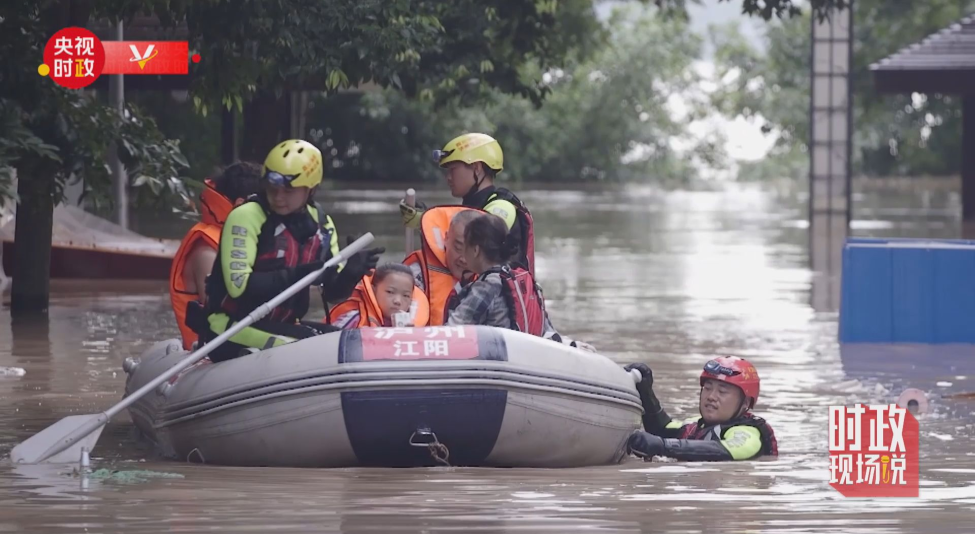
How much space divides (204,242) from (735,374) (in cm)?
281

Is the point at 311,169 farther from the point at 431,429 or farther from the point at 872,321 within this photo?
the point at 872,321

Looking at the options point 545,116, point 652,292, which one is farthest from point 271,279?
point 545,116

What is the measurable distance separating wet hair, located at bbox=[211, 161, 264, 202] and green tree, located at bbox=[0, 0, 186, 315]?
3.46 meters

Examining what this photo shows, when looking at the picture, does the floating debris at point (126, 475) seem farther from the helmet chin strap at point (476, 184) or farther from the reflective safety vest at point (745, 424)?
the reflective safety vest at point (745, 424)

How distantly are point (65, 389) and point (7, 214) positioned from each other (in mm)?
8034

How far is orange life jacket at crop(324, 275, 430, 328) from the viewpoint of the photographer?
27.9 ft

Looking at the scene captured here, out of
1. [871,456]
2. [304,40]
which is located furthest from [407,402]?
[304,40]

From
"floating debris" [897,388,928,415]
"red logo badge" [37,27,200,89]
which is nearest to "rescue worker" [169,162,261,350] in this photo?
"floating debris" [897,388,928,415]

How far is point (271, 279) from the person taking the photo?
819 cm

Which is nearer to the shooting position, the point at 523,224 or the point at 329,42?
the point at 523,224

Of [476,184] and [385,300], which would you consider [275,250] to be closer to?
[385,300]

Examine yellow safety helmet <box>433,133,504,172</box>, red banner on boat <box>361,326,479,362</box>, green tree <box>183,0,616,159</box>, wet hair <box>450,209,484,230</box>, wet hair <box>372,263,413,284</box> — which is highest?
green tree <box>183,0,616,159</box>

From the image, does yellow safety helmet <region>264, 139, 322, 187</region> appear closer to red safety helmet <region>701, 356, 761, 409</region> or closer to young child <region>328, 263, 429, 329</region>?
young child <region>328, 263, 429, 329</region>

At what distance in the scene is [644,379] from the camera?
9031 millimetres
